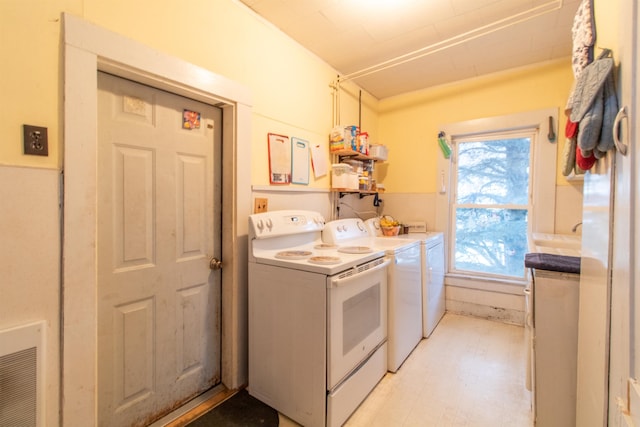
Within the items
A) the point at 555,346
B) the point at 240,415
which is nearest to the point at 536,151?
→ the point at 555,346

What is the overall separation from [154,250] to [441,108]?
10.7 ft

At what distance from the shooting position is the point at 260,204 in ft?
6.69

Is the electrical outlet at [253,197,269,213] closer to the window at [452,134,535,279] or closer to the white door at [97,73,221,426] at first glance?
the white door at [97,73,221,426]

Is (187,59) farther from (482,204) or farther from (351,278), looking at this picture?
(482,204)

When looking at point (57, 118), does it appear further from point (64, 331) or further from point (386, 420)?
point (386, 420)

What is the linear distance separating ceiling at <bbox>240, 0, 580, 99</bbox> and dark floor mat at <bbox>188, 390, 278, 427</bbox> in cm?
263

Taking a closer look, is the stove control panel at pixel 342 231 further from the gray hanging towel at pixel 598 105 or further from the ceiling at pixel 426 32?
the gray hanging towel at pixel 598 105

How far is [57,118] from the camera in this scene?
45.9 inches

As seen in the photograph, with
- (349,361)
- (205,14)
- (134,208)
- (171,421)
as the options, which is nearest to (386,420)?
(349,361)

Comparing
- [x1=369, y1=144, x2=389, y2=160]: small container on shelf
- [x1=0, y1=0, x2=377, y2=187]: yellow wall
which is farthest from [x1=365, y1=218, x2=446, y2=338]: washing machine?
[x1=0, y1=0, x2=377, y2=187]: yellow wall

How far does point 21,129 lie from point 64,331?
84 cm

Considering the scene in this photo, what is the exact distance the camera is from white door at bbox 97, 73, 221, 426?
144 centimetres

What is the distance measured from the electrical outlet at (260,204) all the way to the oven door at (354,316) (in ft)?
2.71

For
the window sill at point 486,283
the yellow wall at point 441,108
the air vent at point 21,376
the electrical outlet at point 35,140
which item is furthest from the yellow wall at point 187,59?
the window sill at point 486,283
